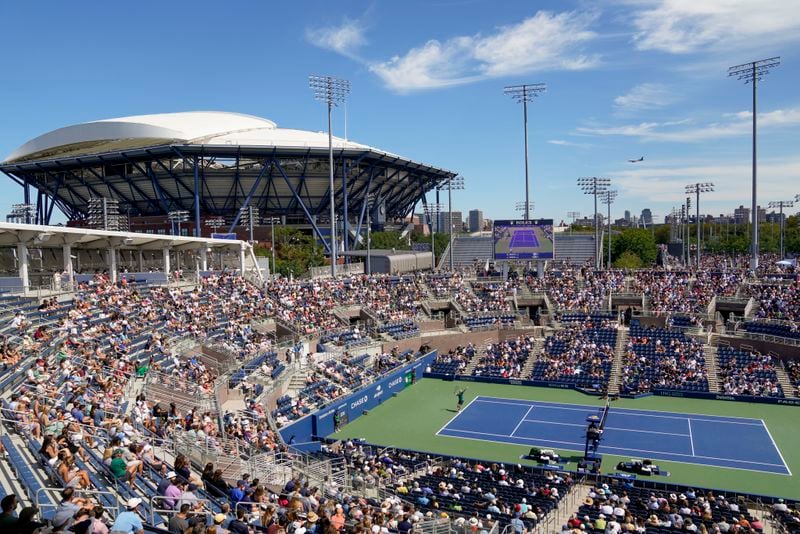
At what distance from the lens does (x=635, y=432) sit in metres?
27.7

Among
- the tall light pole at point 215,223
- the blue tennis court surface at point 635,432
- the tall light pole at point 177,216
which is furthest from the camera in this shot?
the tall light pole at point 215,223

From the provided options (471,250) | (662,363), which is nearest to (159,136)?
(471,250)

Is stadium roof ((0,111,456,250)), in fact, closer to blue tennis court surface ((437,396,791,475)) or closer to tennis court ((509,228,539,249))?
tennis court ((509,228,539,249))

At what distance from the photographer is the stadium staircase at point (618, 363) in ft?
112

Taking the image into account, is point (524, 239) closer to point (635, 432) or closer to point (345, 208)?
point (635, 432)

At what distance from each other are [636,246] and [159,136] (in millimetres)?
61237

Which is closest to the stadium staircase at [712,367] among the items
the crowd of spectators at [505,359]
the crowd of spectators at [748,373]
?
the crowd of spectators at [748,373]

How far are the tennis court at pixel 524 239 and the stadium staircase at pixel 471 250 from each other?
28.5 m

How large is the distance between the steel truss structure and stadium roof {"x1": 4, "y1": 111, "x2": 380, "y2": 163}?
2.27 m

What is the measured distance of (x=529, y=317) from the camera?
47000 millimetres

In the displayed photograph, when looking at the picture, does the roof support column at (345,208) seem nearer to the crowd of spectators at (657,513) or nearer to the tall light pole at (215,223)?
the tall light pole at (215,223)

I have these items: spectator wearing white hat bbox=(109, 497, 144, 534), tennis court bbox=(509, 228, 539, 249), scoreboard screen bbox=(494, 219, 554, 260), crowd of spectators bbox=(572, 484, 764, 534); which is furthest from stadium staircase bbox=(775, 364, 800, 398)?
spectator wearing white hat bbox=(109, 497, 144, 534)

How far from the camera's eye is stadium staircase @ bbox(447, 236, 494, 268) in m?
78.4

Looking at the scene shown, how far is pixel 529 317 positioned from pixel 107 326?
100ft
